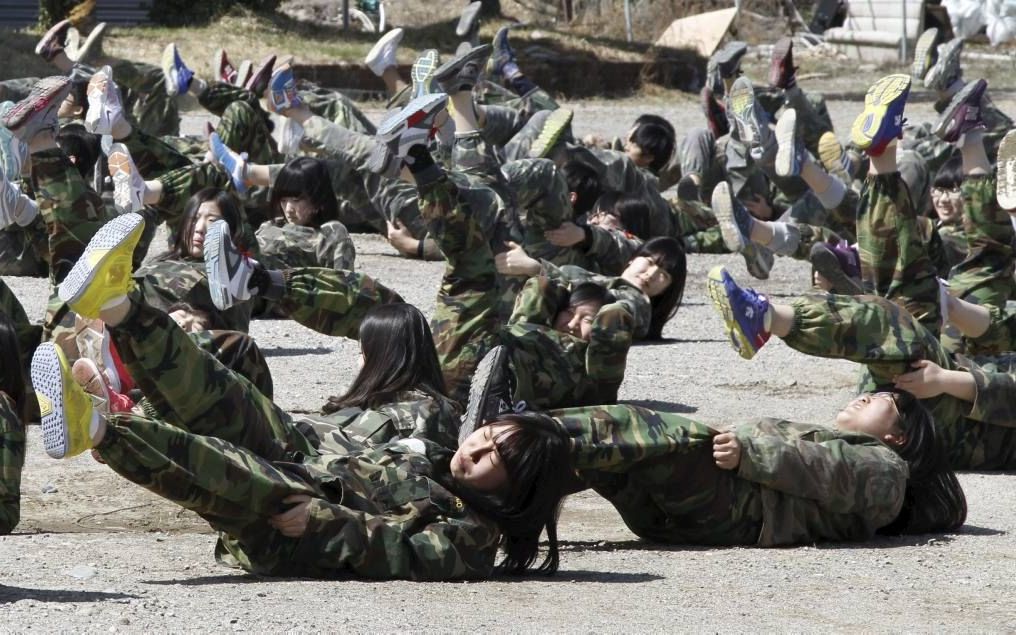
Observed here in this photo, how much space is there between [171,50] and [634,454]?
775 centimetres

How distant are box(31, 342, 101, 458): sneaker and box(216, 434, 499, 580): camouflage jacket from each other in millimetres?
692

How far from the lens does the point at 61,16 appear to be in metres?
21.3

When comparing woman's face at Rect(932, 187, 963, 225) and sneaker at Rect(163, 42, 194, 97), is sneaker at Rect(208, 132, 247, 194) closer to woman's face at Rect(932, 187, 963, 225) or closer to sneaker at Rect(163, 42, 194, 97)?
sneaker at Rect(163, 42, 194, 97)

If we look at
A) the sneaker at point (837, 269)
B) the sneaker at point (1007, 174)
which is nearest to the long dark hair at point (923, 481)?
the sneaker at point (1007, 174)

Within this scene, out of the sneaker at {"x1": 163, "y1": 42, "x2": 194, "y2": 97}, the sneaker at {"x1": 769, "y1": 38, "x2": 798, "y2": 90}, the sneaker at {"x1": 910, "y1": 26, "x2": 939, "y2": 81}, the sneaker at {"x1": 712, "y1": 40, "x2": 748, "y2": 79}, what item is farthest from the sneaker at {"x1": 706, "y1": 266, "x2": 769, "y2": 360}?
the sneaker at {"x1": 712, "y1": 40, "x2": 748, "y2": 79}

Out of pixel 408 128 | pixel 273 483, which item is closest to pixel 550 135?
pixel 408 128

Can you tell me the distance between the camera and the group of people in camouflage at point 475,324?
4656 mm

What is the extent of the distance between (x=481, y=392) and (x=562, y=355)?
186 cm

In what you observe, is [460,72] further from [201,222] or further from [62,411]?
[62,411]

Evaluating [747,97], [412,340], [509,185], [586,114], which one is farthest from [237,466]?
[586,114]

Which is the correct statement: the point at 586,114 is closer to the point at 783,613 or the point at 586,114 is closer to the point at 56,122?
the point at 56,122

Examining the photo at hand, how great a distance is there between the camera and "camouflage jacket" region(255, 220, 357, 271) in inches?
351

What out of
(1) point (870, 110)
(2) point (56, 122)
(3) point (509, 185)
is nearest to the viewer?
(1) point (870, 110)

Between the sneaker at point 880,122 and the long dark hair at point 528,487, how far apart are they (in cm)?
255
